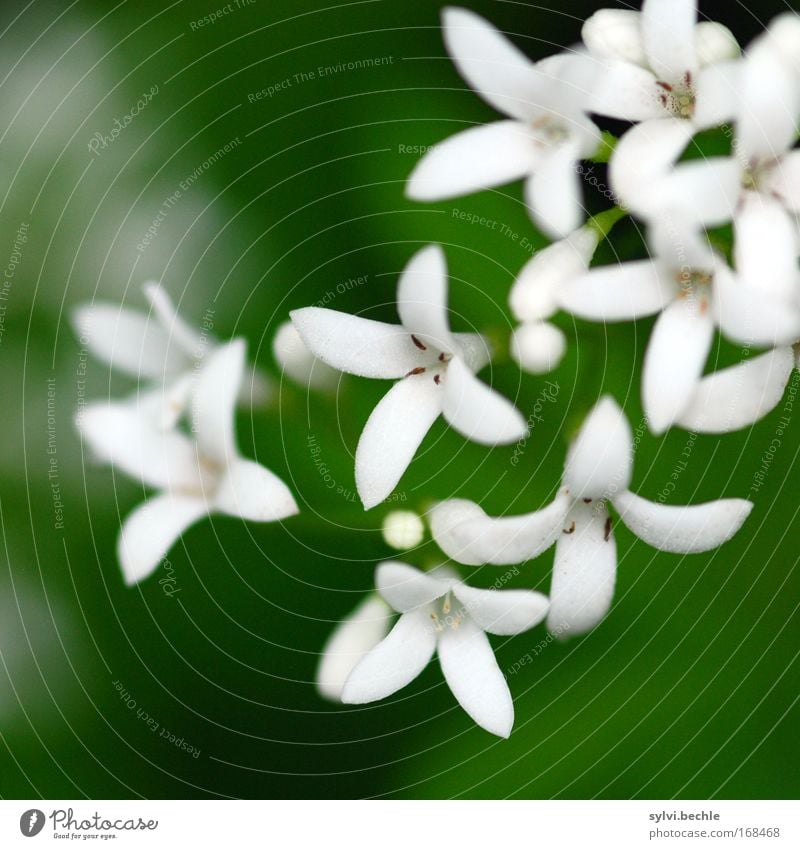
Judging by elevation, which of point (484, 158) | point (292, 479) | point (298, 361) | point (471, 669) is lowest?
point (471, 669)

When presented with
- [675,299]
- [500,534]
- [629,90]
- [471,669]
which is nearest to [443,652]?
[471,669]

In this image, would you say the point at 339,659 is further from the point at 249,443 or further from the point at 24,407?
the point at 24,407

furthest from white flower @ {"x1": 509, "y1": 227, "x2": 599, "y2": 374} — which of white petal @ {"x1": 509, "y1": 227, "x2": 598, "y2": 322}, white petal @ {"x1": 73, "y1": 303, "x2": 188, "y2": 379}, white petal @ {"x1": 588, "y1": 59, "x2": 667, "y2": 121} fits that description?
white petal @ {"x1": 73, "y1": 303, "x2": 188, "y2": 379}

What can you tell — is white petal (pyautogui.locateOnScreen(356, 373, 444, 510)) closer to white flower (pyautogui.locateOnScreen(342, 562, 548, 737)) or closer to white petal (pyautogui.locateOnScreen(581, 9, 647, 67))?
white flower (pyautogui.locateOnScreen(342, 562, 548, 737))

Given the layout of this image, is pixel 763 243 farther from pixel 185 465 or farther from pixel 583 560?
pixel 185 465

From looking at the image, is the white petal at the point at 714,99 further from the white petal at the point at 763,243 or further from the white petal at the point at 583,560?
the white petal at the point at 583,560

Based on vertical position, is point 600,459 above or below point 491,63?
below

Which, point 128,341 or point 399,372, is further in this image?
point 128,341
